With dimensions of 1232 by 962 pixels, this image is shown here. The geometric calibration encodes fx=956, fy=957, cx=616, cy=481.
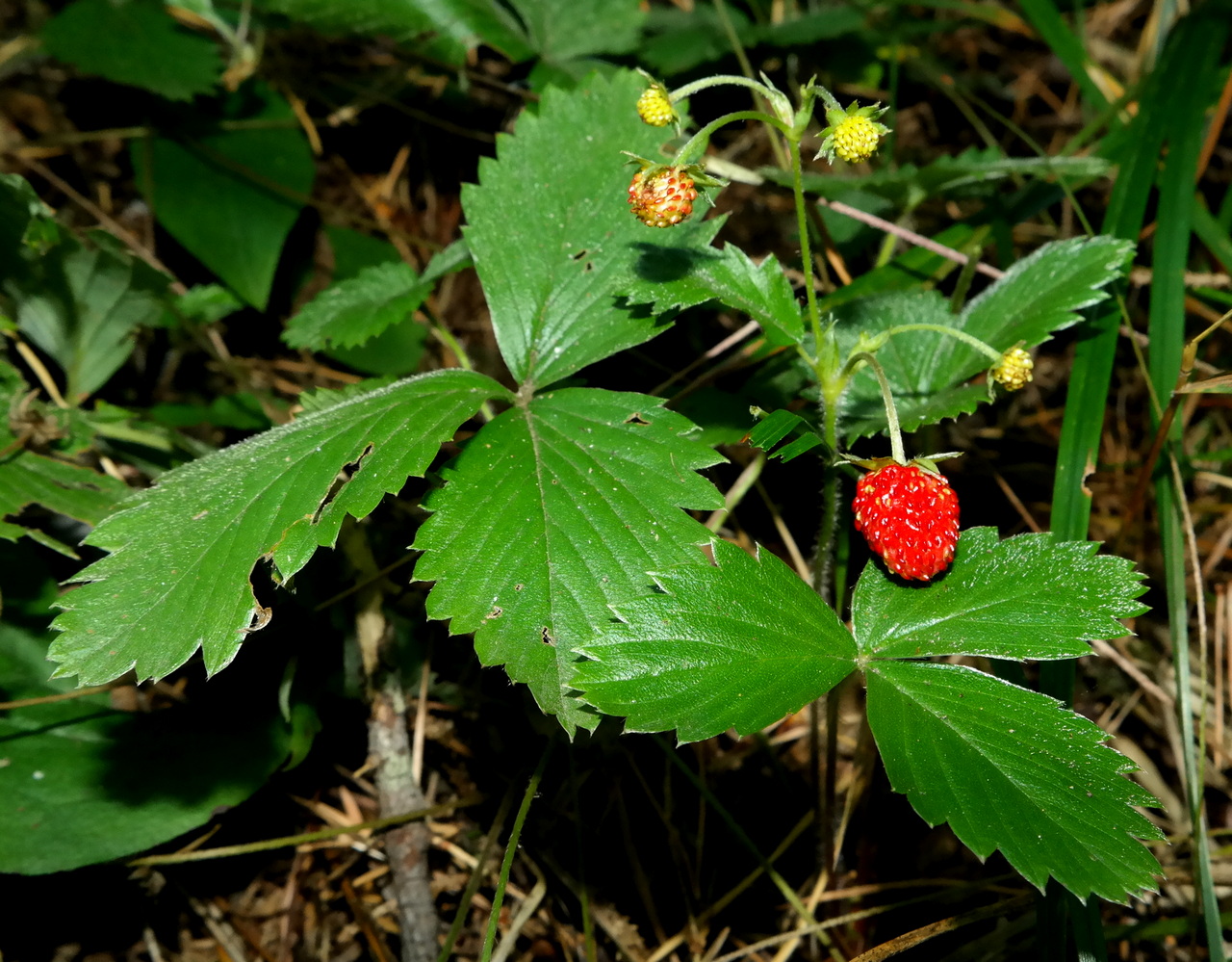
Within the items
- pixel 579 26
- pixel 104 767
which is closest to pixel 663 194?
pixel 104 767

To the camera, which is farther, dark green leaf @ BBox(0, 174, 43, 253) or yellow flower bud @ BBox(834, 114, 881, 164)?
dark green leaf @ BBox(0, 174, 43, 253)

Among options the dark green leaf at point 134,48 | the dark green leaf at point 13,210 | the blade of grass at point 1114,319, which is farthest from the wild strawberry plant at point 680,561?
the dark green leaf at point 134,48

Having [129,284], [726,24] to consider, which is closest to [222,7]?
[129,284]

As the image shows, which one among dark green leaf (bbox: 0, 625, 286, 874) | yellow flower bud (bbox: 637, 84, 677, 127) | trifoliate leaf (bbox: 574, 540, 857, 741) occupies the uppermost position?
yellow flower bud (bbox: 637, 84, 677, 127)

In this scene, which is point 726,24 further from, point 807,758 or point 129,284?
point 807,758

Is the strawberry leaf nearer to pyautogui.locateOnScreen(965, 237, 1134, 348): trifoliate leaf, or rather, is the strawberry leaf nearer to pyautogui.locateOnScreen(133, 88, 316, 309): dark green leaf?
pyautogui.locateOnScreen(965, 237, 1134, 348): trifoliate leaf

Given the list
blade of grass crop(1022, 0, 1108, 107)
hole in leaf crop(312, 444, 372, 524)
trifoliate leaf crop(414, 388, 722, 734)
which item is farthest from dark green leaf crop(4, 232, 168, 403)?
blade of grass crop(1022, 0, 1108, 107)

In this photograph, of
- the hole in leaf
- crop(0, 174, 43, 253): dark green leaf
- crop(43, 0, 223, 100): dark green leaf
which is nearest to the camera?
the hole in leaf
